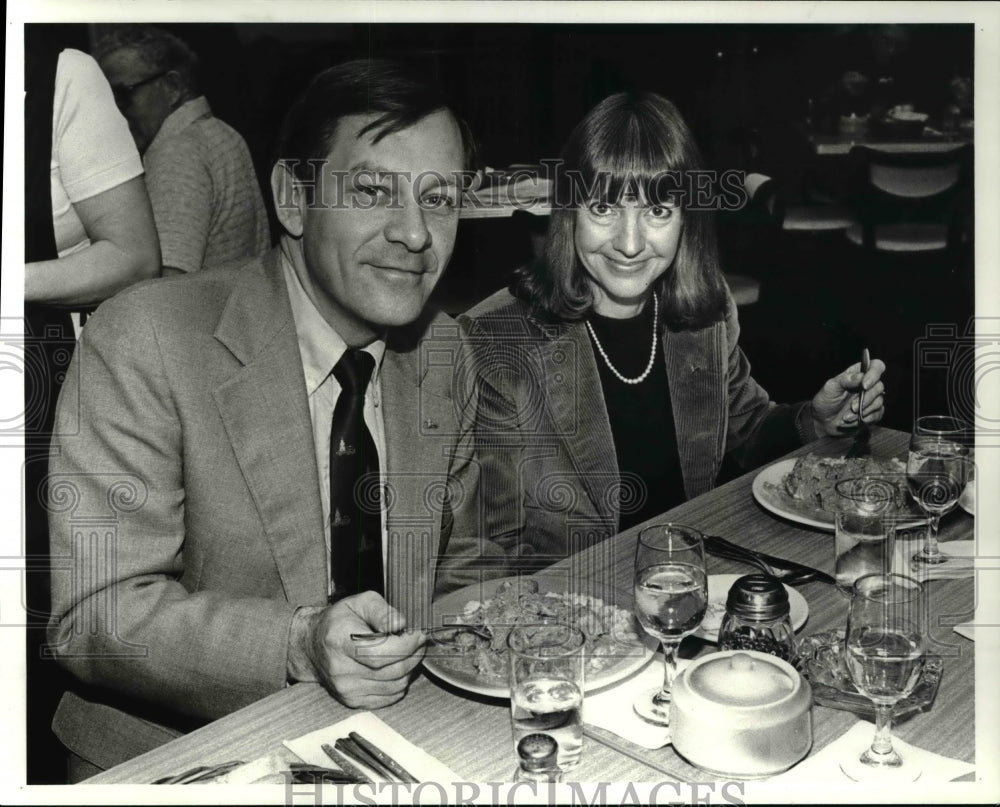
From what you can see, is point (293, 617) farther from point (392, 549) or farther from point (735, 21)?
point (735, 21)

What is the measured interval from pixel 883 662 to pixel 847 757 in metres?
0.12

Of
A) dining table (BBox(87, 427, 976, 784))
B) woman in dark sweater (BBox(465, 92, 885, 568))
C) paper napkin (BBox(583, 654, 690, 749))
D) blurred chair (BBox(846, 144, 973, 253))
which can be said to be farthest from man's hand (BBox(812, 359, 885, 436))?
paper napkin (BBox(583, 654, 690, 749))

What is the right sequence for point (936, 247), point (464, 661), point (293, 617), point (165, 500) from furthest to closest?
point (936, 247) → point (165, 500) → point (293, 617) → point (464, 661)

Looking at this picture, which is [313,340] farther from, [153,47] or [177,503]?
[153,47]

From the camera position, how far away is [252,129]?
1.60 meters

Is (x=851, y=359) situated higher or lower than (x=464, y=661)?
higher

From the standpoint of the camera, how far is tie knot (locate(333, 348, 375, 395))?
1.73m

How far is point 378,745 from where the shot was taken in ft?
4.00

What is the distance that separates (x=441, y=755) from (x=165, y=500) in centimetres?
64

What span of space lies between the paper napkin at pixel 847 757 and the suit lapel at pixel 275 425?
81 centimetres

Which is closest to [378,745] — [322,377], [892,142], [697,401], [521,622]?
[521,622]

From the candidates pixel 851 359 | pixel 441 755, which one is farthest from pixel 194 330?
pixel 851 359

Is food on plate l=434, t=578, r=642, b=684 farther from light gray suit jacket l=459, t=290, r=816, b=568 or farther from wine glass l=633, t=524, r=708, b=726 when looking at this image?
light gray suit jacket l=459, t=290, r=816, b=568

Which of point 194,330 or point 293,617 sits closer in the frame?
point 293,617
